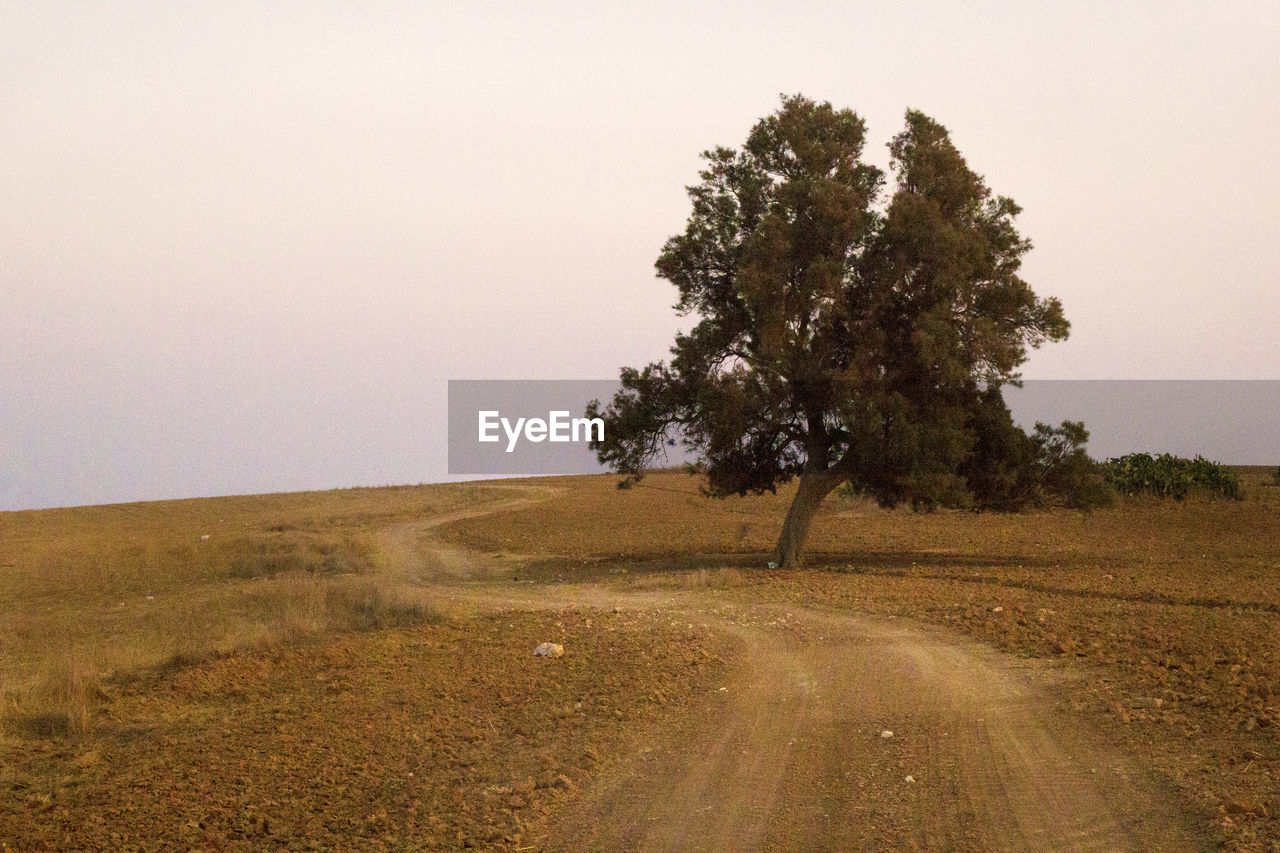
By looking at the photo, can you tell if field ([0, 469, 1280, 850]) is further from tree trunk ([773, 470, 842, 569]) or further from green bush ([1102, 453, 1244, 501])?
green bush ([1102, 453, 1244, 501])

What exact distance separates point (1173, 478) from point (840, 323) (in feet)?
74.4

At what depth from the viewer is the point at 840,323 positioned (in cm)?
1920

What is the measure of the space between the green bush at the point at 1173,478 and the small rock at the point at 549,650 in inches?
1106

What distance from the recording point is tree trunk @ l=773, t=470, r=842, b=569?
20.1m

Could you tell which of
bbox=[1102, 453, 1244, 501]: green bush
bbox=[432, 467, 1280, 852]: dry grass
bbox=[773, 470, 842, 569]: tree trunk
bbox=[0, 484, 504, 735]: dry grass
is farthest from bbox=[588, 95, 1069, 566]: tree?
bbox=[1102, 453, 1244, 501]: green bush

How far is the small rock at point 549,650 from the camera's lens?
1130 centimetres

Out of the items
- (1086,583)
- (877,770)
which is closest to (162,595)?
(877,770)

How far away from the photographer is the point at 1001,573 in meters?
18.6

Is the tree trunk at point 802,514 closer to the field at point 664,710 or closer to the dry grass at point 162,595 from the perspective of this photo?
the field at point 664,710

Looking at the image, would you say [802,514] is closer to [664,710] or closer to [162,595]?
[664,710]

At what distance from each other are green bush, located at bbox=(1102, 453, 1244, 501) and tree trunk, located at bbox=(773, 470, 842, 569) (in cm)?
1845

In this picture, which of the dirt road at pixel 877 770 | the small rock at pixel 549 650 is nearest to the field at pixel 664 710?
the dirt road at pixel 877 770

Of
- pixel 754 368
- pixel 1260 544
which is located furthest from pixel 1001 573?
pixel 1260 544

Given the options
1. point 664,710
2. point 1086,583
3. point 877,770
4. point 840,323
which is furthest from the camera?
point 840,323
